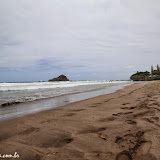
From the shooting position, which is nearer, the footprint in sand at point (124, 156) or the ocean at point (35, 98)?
the footprint in sand at point (124, 156)

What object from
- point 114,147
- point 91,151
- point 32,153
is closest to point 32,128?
point 32,153

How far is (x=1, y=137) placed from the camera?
2297 millimetres

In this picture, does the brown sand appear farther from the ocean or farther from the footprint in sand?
the ocean

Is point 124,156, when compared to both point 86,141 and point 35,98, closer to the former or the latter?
point 86,141

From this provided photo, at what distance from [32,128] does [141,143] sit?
2.19 m

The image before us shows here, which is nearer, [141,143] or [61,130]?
[141,143]

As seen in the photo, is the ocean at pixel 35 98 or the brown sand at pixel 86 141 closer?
the brown sand at pixel 86 141

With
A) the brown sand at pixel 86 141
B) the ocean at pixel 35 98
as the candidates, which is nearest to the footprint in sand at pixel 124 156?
the brown sand at pixel 86 141

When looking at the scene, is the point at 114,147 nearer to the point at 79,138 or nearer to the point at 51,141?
the point at 79,138

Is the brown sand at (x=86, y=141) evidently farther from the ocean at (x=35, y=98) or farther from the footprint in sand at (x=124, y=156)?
the ocean at (x=35, y=98)

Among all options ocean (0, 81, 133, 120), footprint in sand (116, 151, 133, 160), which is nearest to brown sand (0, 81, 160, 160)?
footprint in sand (116, 151, 133, 160)

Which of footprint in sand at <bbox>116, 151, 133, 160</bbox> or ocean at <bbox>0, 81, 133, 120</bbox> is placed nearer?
footprint in sand at <bbox>116, 151, 133, 160</bbox>

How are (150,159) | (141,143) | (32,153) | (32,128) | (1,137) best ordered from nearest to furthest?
(150,159)
(32,153)
(141,143)
(1,137)
(32,128)

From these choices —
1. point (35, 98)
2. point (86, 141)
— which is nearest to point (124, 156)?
point (86, 141)
